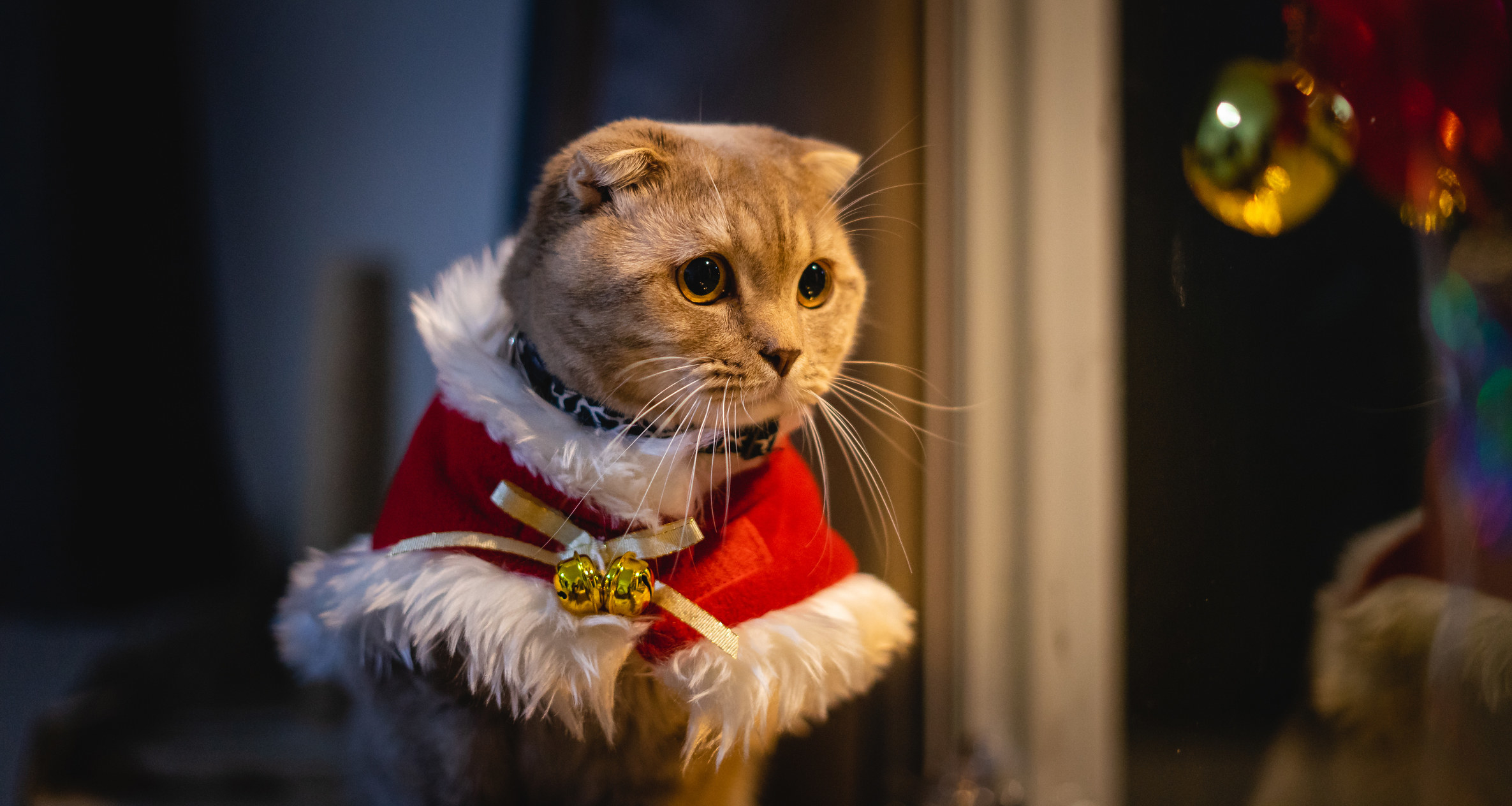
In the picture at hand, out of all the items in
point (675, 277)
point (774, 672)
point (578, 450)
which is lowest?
point (774, 672)

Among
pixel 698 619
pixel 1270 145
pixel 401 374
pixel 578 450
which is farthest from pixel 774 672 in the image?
pixel 401 374

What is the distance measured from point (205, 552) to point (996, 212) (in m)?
0.96

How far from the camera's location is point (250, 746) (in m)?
0.85

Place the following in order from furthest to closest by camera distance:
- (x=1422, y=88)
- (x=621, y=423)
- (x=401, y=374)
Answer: (x=401, y=374) → (x=621, y=423) → (x=1422, y=88)

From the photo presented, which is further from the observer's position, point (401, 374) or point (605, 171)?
point (401, 374)

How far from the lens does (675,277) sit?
0.49 meters

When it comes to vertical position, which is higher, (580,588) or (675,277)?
(675,277)

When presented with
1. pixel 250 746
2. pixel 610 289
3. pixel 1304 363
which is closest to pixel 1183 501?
pixel 1304 363

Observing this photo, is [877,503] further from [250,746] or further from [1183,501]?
[250,746]

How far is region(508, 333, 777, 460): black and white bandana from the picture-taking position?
1.69ft

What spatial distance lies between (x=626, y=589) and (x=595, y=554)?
34 millimetres

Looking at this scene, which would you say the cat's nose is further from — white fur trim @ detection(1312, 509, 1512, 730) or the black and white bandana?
white fur trim @ detection(1312, 509, 1512, 730)

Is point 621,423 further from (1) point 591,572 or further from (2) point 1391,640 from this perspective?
(2) point 1391,640

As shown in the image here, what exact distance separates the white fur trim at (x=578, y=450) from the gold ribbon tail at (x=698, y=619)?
50mm
